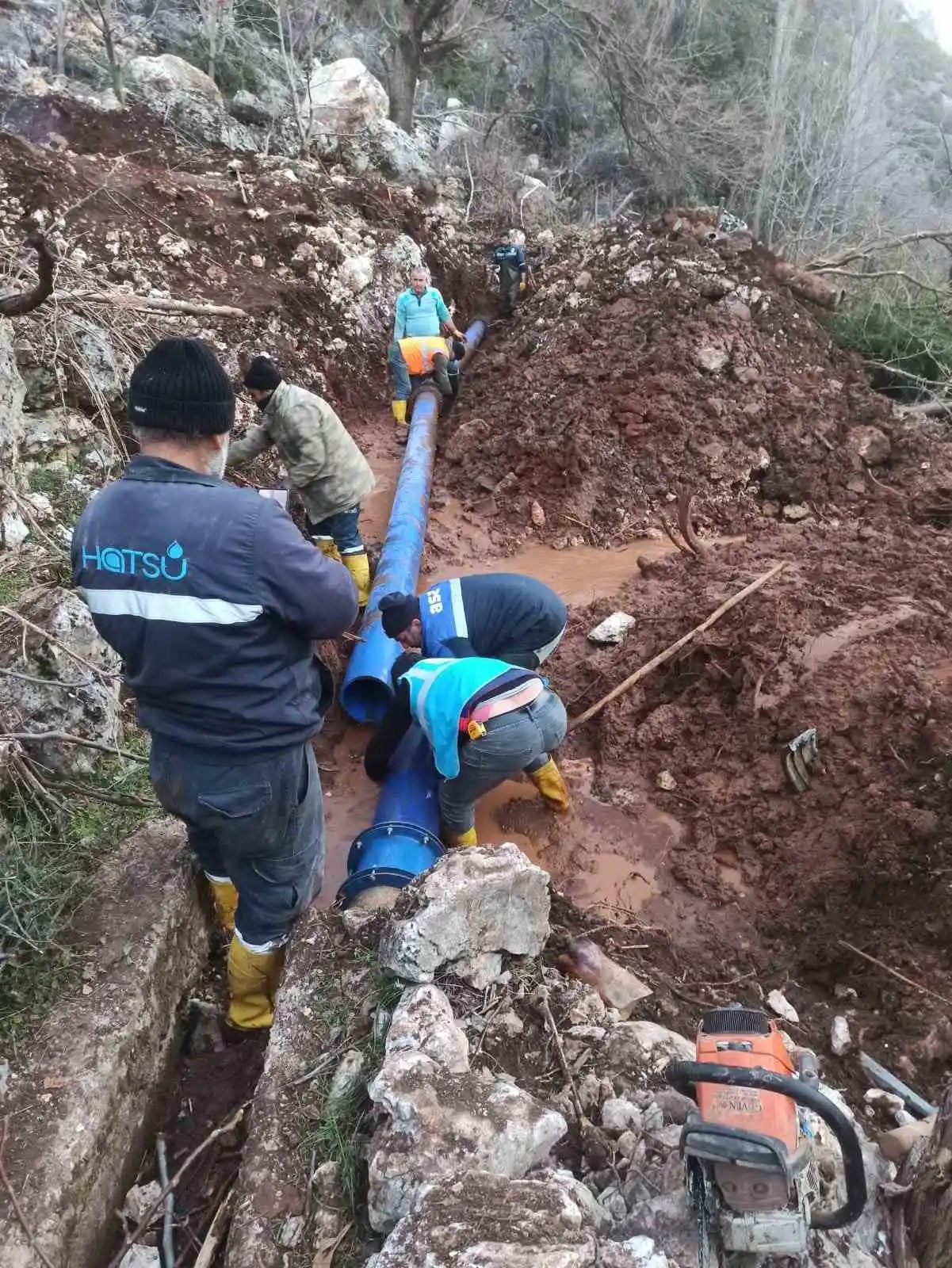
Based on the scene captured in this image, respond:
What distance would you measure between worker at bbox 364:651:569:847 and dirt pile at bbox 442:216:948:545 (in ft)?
10.8

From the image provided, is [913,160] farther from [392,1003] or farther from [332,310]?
[392,1003]

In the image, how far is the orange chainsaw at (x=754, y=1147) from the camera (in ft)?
4.82

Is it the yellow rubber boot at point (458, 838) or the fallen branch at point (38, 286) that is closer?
the fallen branch at point (38, 286)

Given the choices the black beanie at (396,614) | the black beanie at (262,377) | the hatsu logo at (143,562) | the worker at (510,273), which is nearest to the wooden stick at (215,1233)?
the hatsu logo at (143,562)

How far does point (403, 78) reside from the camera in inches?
490

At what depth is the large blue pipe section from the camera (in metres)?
4.27

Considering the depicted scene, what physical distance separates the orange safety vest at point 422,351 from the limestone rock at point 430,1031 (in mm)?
6696

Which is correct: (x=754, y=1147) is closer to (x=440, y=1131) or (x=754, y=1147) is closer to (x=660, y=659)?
(x=440, y=1131)

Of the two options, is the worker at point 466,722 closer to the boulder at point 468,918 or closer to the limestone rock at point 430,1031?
the boulder at point 468,918

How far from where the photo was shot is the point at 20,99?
8.15 m

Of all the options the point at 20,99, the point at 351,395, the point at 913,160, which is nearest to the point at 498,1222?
the point at 351,395

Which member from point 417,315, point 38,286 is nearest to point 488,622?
point 38,286

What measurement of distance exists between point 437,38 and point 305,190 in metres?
5.97

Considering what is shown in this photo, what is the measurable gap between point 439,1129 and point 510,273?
386 inches
